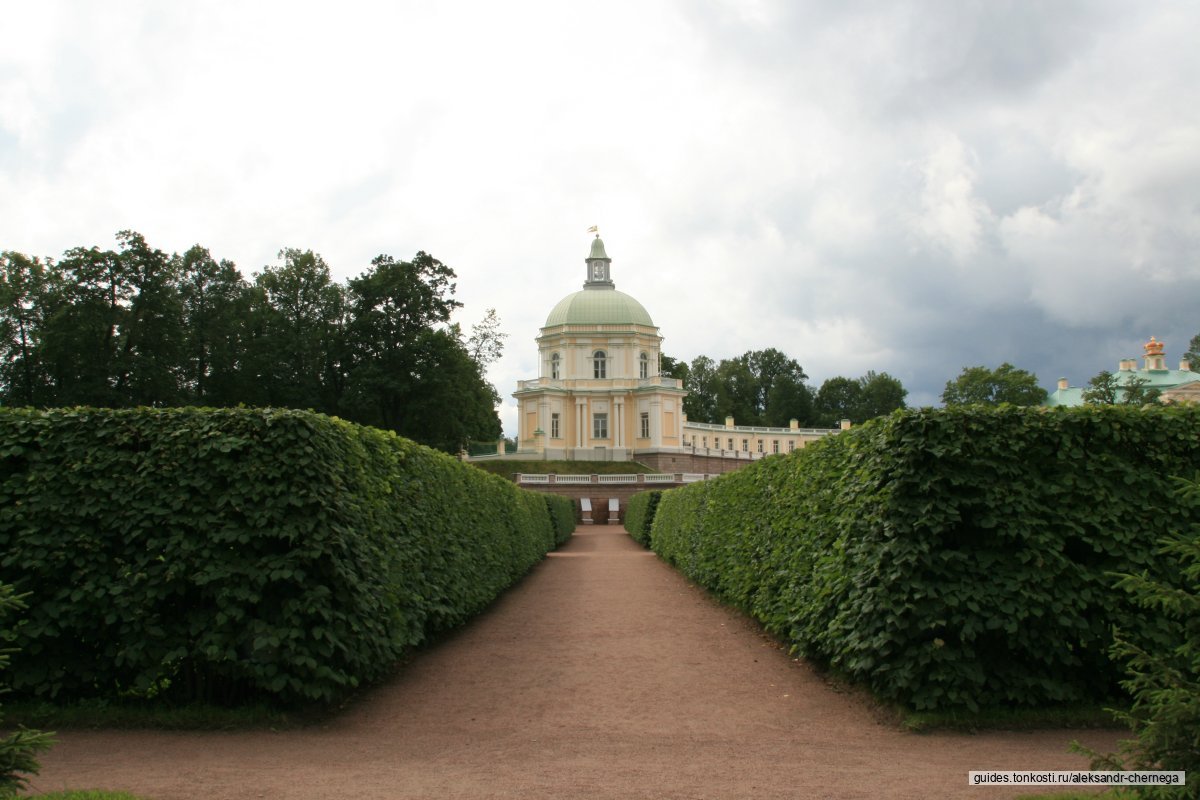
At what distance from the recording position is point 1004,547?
27.3ft

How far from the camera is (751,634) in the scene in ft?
43.6

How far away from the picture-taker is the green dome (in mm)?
90875

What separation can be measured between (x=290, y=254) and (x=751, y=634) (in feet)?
185

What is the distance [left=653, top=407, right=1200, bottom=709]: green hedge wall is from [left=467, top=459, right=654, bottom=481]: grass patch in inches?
2604

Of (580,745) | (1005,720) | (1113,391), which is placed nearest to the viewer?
(580,745)

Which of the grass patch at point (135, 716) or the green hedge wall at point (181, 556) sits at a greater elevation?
the green hedge wall at point (181, 556)

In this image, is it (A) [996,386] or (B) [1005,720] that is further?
(A) [996,386]

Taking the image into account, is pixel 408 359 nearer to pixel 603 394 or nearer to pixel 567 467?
pixel 567 467

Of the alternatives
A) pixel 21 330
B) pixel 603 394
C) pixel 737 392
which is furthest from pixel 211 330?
pixel 737 392

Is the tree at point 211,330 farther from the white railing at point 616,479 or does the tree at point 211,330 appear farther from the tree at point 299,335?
the white railing at point 616,479

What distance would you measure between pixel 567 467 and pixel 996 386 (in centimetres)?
4772

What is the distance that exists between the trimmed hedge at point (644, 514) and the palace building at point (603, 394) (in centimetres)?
4271

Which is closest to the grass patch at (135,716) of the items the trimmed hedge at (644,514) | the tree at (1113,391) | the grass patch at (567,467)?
the trimmed hedge at (644,514)

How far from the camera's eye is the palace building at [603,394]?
288 ft
